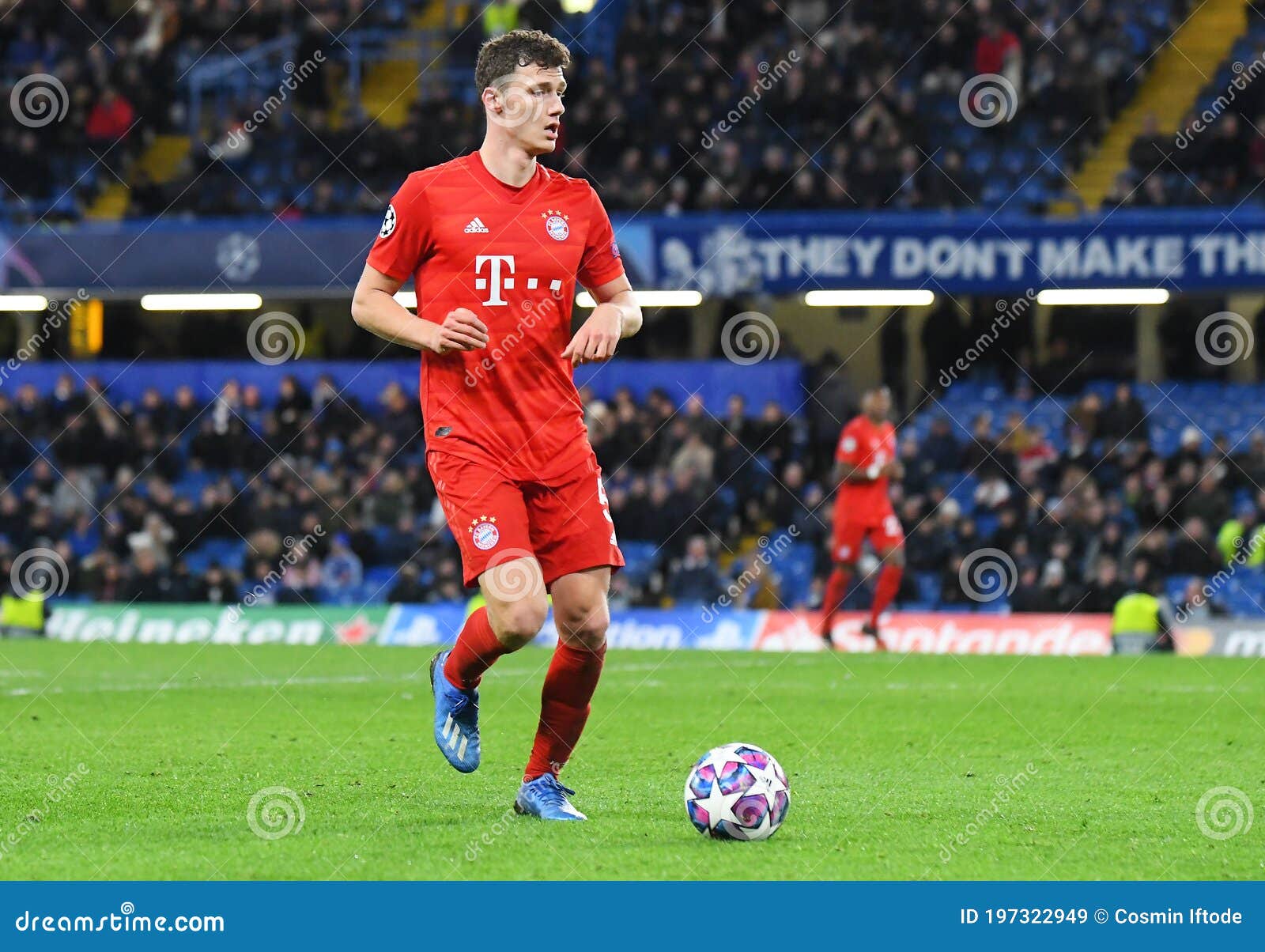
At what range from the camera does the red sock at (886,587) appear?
18.2m

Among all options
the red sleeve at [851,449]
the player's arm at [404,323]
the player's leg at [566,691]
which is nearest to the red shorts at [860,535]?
the red sleeve at [851,449]

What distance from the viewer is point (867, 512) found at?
1812cm

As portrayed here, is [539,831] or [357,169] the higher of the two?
[357,169]

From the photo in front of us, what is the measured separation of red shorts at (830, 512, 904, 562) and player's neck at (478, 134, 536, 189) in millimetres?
11157

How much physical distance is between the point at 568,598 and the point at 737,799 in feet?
3.10

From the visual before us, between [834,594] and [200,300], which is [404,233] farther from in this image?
[200,300]

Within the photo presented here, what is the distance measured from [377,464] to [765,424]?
458cm

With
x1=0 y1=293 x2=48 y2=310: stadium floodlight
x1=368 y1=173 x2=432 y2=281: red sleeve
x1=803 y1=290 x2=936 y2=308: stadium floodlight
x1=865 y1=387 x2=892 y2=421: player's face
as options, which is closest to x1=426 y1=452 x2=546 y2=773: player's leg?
x1=368 y1=173 x2=432 y2=281: red sleeve

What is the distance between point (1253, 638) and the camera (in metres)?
18.1

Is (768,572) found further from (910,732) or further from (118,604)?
(910,732)

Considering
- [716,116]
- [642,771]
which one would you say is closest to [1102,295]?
[716,116]

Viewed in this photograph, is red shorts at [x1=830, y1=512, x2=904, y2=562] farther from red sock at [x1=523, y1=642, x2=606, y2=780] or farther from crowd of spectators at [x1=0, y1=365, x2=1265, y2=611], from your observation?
red sock at [x1=523, y1=642, x2=606, y2=780]
